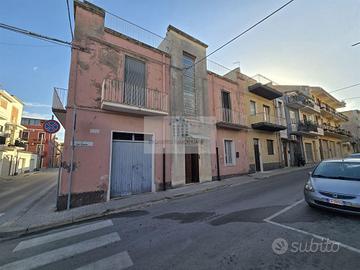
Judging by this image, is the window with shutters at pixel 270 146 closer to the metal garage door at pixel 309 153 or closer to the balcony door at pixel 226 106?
the balcony door at pixel 226 106

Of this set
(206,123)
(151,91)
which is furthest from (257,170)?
(151,91)

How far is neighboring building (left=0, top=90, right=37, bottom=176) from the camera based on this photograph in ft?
76.0

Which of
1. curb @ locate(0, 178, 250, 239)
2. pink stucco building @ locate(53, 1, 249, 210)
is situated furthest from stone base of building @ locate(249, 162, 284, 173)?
curb @ locate(0, 178, 250, 239)

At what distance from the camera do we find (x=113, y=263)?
3148 mm

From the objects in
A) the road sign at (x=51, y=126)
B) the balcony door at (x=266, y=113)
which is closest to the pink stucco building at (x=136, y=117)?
the road sign at (x=51, y=126)

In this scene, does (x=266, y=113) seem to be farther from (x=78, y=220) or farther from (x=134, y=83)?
(x=78, y=220)

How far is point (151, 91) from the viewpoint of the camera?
9.77 metres

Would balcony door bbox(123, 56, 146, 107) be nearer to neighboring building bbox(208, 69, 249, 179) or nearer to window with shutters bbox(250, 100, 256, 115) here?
neighboring building bbox(208, 69, 249, 179)

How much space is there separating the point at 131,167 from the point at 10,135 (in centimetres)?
2527

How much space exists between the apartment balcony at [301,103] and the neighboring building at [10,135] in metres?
32.9

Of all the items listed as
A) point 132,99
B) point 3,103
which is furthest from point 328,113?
point 3,103

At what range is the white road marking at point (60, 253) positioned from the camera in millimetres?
3291

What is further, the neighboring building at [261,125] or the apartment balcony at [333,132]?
the apartment balcony at [333,132]

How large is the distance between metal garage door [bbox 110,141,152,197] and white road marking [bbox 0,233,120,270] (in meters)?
4.39
